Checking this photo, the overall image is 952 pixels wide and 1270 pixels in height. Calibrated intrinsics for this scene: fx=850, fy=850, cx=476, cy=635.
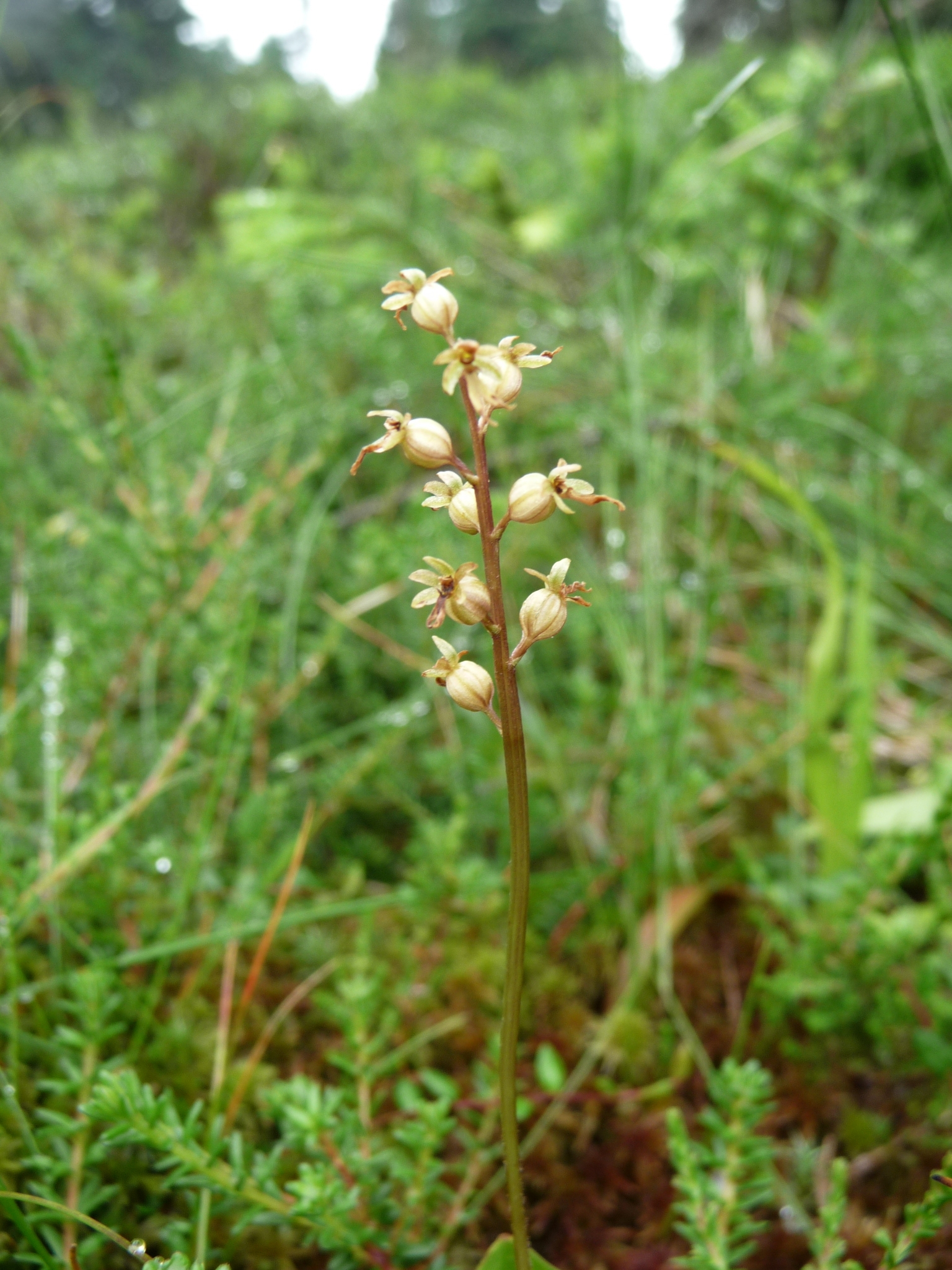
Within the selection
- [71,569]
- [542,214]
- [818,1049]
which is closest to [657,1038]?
[818,1049]

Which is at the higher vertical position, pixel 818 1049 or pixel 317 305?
pixel 317 305

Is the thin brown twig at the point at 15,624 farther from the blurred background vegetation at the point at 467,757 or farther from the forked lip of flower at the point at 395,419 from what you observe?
the forked lip of flower at the point at 395,419

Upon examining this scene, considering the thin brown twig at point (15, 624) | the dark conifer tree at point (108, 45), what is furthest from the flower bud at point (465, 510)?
the dark conifer tree at point (108, 45)

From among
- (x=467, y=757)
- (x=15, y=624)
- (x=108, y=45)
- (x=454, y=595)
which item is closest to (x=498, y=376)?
(x=454, y=595)

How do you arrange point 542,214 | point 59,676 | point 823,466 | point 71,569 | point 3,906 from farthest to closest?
point 542,214 < point 823,466 < point 71,569 < point 59,676 < point 3,906

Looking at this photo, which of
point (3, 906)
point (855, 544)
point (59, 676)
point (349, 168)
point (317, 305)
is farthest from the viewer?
point (349, 168)

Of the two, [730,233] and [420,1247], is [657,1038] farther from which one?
[730,233]
